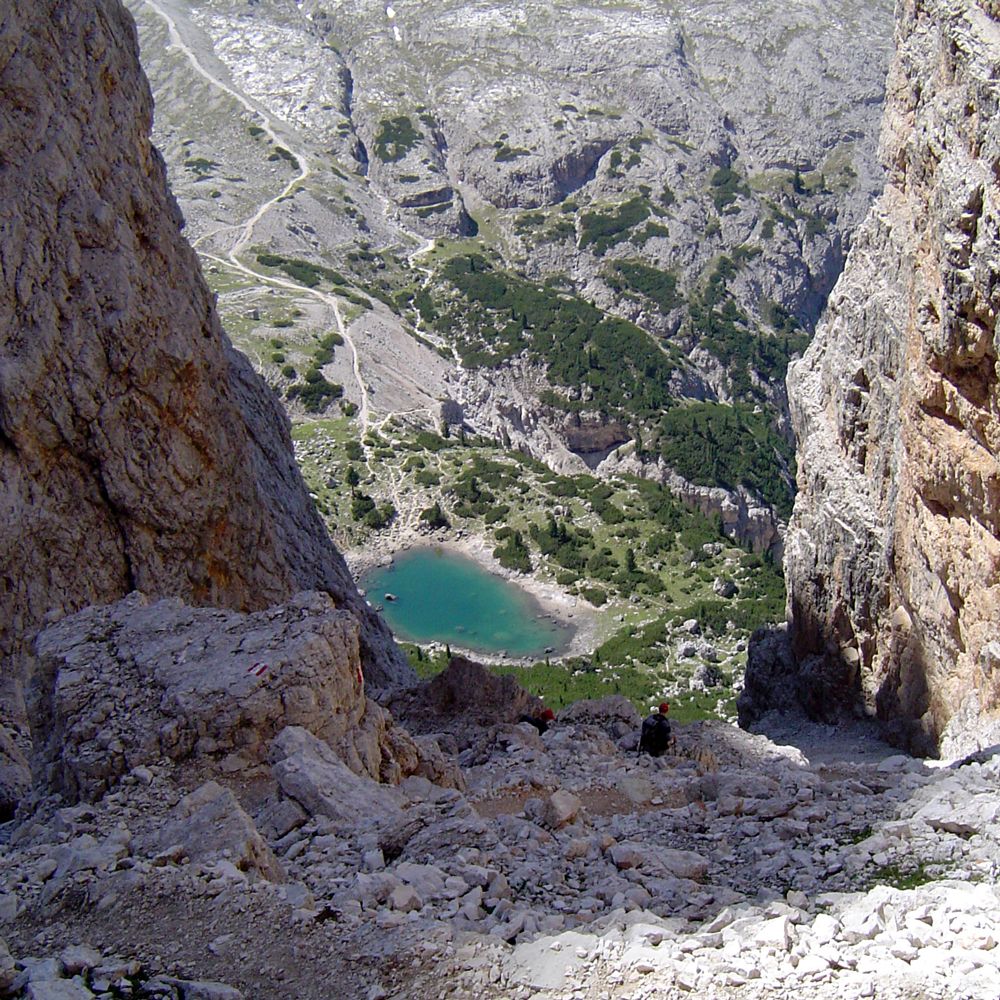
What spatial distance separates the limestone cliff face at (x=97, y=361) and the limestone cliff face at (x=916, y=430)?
624 inches

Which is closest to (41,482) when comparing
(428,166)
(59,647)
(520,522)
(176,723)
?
(59,647)

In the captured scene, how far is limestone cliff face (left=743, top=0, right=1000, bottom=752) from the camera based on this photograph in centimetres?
2028

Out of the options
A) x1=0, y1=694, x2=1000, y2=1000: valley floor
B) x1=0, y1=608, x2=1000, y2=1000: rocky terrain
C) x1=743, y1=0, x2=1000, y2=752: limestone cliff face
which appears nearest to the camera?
x1=0, y1=694, x2=1000, y2=1000: valley floor

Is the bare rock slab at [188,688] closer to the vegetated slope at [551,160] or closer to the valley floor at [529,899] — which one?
the valley floor at [529,899]

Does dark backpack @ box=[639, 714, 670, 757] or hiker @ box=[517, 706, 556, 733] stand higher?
dark backpack @ box=[639, 714, 670, 757]

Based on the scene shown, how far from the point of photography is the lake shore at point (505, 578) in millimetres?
53875

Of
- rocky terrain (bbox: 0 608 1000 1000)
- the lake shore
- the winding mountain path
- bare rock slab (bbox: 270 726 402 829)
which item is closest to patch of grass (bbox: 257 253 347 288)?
the winding mountain path

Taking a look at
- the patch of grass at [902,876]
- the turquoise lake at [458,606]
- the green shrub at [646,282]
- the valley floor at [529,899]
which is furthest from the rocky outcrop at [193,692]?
the green shrub at [646,282]

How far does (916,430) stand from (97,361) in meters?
17.9

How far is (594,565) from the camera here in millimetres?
→ 61625

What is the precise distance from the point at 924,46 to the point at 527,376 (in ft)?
228

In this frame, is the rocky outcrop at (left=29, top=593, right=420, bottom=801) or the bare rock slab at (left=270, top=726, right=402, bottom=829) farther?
the rocky outcrop at (left=29, top=593, right=420, bottom=801)

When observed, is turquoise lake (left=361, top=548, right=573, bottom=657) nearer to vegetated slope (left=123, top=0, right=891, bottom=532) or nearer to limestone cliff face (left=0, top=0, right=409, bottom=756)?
vegetated slope (left=123, top=0, right=891, bottom=532)

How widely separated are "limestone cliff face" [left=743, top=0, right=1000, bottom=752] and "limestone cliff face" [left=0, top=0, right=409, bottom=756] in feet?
52.0
